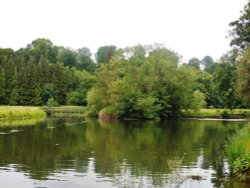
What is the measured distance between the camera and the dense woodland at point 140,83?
182 feet

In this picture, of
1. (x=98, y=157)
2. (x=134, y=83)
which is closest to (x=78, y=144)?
(x=98, y=157)

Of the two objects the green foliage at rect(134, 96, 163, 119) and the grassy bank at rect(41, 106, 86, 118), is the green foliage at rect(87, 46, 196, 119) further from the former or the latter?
the grassy bank at rect(41, 106, 86, 118)

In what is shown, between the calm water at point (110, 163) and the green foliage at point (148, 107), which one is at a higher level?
the green foliage at point (148, 107)

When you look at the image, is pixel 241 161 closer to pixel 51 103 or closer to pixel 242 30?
pixel 242 30

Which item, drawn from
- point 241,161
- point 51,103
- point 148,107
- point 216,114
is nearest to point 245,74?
point 241,161

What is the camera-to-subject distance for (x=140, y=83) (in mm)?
86688

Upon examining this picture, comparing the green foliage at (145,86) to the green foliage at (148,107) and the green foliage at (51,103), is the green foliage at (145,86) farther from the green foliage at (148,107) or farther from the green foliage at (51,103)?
the green foliage at (51,103)

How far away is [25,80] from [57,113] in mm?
18451

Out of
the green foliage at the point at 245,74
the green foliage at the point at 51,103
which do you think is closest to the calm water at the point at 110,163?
the green foliage at the point at 245,74

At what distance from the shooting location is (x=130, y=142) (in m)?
38.1

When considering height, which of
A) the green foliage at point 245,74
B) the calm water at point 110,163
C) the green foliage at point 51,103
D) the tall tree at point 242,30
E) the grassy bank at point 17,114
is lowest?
the calm water at point 110,163

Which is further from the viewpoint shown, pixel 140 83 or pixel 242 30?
pixel 140 83

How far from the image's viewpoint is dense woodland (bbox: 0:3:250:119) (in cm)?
5539

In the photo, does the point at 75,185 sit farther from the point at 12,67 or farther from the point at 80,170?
the point at 12,67
